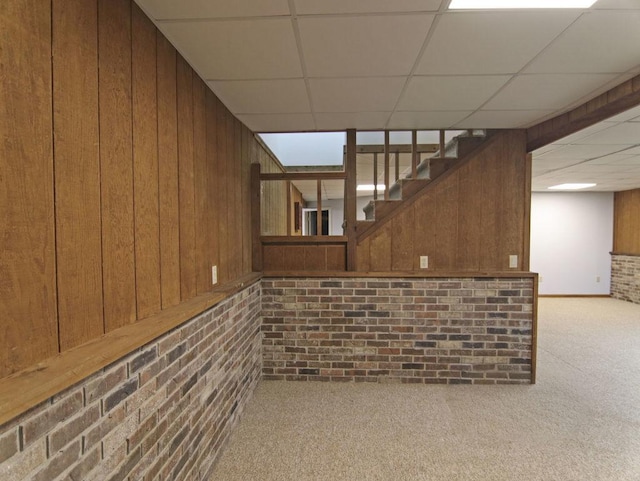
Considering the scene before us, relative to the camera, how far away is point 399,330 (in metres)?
2.82

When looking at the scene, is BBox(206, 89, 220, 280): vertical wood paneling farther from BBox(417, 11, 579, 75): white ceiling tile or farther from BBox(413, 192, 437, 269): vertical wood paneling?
BBox(413, 192, 437, 269): vertical wood paneling

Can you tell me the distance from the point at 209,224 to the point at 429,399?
2.30 meters

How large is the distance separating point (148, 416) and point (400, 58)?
2.12 m

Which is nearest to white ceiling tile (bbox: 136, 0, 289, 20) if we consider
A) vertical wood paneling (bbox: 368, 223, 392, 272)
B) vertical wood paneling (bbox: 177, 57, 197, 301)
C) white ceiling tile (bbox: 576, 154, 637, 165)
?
vertical wood paneling (bbox: 177, 57, 197, 301)

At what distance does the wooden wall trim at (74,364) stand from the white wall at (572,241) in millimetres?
7358

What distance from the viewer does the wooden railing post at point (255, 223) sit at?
2902mm

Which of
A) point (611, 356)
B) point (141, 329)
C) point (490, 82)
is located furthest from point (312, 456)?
point (611, 356)

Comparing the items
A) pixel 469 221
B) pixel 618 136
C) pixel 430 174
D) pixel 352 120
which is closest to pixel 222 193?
pixel 352 120

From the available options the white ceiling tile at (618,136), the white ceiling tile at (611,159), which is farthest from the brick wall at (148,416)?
the white ceiling tile at (611,159)

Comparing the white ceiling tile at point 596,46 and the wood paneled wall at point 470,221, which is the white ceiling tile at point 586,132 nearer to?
the wood paneled wall at point 470,221

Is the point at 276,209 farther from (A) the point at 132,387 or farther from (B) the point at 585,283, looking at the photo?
(B) the point at 585,283

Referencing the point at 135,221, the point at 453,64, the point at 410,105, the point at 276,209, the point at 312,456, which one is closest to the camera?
the point at 135,221

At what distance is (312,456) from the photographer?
74.3 inches

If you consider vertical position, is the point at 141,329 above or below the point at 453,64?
below
